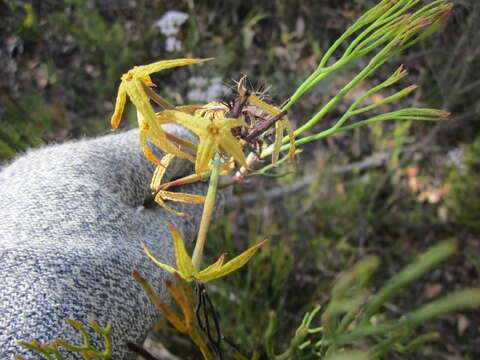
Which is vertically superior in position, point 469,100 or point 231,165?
point 231,165

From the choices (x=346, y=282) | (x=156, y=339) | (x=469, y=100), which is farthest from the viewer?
(x=469, y=100)

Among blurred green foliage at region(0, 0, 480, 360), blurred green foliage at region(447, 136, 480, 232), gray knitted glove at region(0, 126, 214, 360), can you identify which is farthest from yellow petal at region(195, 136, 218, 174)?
blurred green foliage at region(447, 136, 480, 232)

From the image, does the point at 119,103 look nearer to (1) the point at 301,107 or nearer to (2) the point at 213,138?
(2) the point at 213,138

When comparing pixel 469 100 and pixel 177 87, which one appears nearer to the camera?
pixel 469 100

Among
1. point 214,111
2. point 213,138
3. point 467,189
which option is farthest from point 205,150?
point 467,189

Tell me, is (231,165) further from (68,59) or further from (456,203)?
(68,59)

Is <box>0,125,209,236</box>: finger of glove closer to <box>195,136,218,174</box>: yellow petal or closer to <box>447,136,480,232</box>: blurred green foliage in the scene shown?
<box>195,136,218,174</box>: yellow petal

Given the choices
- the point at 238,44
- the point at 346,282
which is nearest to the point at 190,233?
the point at 346,282

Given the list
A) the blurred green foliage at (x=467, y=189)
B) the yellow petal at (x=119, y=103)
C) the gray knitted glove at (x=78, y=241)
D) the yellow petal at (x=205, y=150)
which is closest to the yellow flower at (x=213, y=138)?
the yellow petal at (x=205, y=150)
